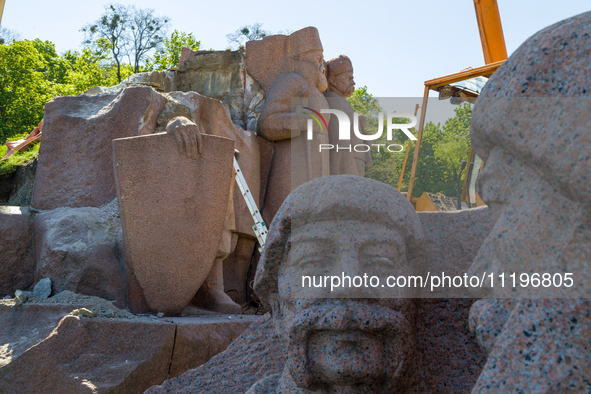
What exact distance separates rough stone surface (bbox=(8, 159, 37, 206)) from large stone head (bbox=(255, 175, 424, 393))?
383 cm

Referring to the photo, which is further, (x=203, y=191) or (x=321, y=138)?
(x=321, y=138)

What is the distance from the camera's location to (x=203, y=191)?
3762 millimetres

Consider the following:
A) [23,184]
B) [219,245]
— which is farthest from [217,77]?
[219,245]

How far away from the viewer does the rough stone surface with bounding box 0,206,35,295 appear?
155 inches

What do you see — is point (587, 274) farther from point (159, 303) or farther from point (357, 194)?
point (159, 303)

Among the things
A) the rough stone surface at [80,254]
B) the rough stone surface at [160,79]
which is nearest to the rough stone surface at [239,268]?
the rough stone surface at [80,254]

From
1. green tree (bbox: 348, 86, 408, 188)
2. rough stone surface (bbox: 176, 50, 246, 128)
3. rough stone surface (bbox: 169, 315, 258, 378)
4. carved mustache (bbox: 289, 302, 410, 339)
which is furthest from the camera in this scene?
green tree (bbox: 348, 86, 408, 188)

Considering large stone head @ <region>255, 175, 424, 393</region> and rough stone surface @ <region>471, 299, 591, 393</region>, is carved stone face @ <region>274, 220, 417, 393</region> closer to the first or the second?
large stone head @ <region>255, 175, 424, 393</region>

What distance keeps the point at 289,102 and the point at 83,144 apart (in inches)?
84.4

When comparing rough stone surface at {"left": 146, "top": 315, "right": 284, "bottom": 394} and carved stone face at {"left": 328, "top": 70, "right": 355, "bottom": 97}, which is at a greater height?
carved stone face at {"left": 328, "top": 70, "right": 355, "bottom": 97}

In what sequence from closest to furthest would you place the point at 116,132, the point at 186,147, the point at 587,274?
the point at 587,274, the point at 186,147, the point at 116,132

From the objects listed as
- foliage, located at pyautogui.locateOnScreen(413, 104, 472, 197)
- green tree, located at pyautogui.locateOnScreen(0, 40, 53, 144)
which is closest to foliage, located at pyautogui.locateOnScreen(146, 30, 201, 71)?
green tree, located at pyautogui.locateOnScreen(0, 40, 53, 144)

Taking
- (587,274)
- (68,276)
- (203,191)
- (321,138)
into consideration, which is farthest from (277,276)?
(321,138)

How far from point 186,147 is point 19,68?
18.1 m
